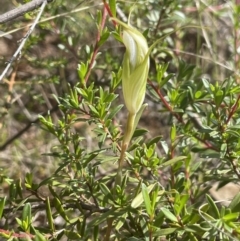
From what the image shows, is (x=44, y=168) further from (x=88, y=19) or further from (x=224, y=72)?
A: (x=224, y=72)

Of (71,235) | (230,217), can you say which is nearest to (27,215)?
(71,235)

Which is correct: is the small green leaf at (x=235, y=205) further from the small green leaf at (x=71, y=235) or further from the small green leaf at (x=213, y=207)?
the small green leaf at (x=71, y=235)

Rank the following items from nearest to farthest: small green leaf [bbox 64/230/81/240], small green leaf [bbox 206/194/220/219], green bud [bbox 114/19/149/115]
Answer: green bud [bbox 114/19/149/115] < small green leaf [bbox 206/194/220/219] < small green leaf [bbox 64/230/81/240]

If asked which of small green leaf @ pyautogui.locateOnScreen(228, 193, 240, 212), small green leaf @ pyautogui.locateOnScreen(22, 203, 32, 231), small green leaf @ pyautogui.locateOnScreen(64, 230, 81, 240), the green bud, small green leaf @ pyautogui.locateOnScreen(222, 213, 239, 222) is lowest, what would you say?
small green leaf @ pyautogui.locateOnScreen(64, 230, 81, 240)

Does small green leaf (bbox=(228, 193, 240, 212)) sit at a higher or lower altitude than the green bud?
lower

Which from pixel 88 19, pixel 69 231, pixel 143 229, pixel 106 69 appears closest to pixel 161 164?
pixel 143 229

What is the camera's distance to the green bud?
0.85 metres

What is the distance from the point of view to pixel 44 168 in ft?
7.93

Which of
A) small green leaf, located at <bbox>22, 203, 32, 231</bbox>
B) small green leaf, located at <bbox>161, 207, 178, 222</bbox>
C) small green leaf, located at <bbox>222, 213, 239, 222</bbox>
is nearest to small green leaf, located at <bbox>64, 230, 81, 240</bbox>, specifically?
small green leaf, located at <bbox>22, 203, 32, 231</bbox>

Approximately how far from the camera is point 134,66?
0.89 metres

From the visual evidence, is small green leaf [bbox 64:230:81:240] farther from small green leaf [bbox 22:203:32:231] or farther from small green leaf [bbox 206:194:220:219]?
small green leaf [bbox 206:194:220:219]

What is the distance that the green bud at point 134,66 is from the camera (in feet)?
2.80

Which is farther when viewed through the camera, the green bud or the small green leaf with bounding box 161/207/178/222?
the small green leaf with bounding box 161/207/178/222

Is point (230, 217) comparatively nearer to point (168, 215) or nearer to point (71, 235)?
point (168, 215)
